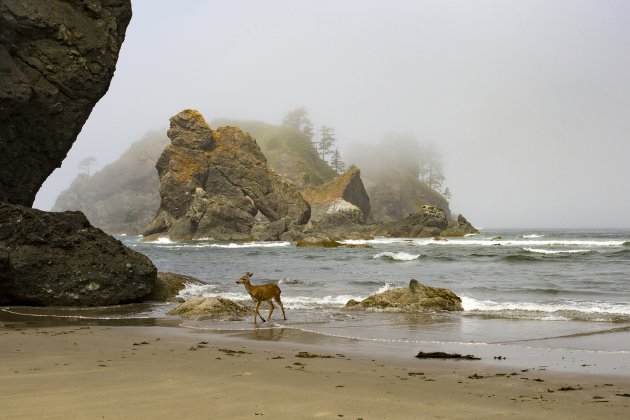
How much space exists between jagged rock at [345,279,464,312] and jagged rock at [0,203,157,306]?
21.5 feet

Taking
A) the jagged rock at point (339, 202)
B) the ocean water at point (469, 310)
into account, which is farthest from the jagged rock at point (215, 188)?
the ocean water at point (469, 310)

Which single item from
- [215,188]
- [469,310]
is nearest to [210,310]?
[469,310]

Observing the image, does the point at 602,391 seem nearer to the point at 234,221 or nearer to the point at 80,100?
the point at 80,100

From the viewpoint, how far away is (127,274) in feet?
50.3

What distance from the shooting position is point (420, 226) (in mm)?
85125

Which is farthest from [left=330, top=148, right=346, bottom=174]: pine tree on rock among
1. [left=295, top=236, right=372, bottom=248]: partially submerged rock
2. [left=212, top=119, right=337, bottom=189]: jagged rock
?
[left=295, top=236, right=372, bottom=248]: partially submerged rock

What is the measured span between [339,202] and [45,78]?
258 ft

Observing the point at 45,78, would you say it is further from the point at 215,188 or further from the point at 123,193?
the point at 123,193

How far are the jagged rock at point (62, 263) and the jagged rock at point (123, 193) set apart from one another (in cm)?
12301

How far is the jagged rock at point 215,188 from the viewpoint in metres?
83.0

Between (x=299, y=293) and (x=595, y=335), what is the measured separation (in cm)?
1061

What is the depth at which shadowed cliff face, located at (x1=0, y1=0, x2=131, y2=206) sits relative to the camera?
1694 cm

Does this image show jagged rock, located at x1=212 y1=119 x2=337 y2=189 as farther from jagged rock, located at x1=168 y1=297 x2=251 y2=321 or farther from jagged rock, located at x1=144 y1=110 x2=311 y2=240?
jagged rock, located at x1=168 y1=297 x2=251 y2=321

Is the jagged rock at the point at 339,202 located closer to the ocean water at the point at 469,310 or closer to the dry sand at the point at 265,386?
the ocean water at the point at 469,310
